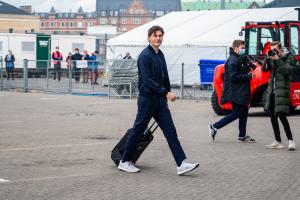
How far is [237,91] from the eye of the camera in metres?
14.3

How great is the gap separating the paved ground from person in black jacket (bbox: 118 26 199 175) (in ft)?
0.75

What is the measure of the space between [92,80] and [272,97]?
17468 mm

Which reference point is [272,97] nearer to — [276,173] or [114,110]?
[276,173]

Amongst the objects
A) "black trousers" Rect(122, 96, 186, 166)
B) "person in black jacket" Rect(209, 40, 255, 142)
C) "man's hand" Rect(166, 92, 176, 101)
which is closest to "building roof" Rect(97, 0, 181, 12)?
"person in black jacket" Rect(209, 40, 255, 142)

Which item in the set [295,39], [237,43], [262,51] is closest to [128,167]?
[237,43]

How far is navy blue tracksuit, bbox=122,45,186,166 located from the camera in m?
10.2

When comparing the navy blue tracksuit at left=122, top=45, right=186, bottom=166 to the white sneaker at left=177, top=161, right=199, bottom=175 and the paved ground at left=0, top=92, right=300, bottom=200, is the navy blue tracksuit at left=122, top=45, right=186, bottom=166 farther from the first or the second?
the paved ground at left=0, top=92, right=300, bottom=200

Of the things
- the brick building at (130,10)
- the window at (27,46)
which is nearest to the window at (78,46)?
Answer: the window at (27,46)

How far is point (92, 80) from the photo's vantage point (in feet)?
98.8

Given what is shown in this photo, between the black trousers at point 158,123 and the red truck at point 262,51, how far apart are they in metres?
9.34

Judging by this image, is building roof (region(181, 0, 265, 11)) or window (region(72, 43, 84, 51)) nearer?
Answer: window (region(72, 43, 84, 51))

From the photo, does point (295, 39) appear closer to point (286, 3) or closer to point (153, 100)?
point (153, 100)

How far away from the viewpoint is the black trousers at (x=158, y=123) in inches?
405

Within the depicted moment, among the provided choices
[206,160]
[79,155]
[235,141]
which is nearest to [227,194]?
[206,160]
